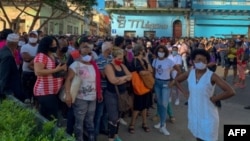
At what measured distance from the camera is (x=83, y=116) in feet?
19.4

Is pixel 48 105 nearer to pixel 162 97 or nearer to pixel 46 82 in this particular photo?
pixel 46 82

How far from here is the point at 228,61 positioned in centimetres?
1582

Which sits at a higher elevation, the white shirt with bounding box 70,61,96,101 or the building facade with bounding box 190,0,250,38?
the building facade with bounding box 190,0,250,38

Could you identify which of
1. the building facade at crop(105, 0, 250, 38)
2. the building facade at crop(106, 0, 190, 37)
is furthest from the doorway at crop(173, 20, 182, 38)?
the building facade at crop(105, 0, 250, 38)

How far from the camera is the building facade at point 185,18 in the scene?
4184 cm

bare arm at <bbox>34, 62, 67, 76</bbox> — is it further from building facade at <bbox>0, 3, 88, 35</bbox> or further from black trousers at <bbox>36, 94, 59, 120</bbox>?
building facade at <bbox>0, 3, 88, 35</bbox>

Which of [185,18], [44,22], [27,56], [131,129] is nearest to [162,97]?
[131,129]

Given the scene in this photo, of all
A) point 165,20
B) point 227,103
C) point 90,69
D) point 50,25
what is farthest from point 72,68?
point 50,25

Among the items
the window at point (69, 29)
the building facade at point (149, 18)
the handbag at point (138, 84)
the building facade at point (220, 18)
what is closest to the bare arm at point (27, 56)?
the handbag at point (138, 84)

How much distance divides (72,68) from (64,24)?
164 ft

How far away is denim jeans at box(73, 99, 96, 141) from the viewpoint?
588cm

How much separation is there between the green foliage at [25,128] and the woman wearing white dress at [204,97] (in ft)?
6.06

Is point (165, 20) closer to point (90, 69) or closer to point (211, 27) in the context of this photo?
point (211, 27)

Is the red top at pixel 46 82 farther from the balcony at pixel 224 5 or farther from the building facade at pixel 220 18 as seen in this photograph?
the balcony at pixel 224 5
